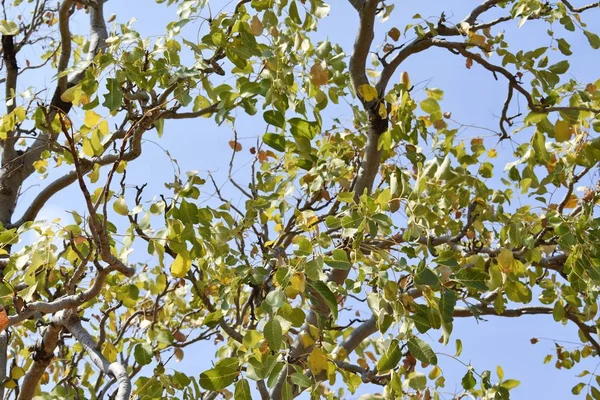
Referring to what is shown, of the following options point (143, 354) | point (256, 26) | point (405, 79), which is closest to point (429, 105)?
point (405, 79)

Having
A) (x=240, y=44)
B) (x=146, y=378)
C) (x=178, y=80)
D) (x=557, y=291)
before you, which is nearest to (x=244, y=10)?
(x=240, y=44)

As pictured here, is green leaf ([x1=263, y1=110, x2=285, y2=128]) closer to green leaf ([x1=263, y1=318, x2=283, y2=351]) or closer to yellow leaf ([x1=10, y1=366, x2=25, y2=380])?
green leaf ([x1=263, y1=318, x2=283, y2=351])

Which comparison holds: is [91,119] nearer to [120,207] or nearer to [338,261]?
[120,207]

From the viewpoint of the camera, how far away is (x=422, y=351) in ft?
6.64

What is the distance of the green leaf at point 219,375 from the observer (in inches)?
78.4

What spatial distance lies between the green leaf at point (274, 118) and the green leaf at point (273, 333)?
0.71 metres

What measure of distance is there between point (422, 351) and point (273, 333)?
0.48 meters

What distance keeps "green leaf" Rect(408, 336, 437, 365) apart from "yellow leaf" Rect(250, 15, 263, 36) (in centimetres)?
122

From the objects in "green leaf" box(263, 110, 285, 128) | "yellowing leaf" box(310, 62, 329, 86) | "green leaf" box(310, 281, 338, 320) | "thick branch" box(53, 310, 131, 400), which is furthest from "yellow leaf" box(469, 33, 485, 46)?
"thick branch" box(53, 310, 131, 400)

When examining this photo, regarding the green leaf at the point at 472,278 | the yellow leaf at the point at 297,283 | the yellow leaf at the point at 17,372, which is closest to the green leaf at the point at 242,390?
the yellow leaf at the point at 297,283

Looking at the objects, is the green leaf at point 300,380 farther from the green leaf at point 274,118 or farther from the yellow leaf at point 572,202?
the yellow leaf at point 572,202

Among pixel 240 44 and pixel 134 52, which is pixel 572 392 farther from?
pixel 134 52

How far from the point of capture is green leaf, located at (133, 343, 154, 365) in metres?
2.41

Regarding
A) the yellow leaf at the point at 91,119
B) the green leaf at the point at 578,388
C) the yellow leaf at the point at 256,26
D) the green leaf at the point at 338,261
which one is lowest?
the green leaf at the point at 338,261
